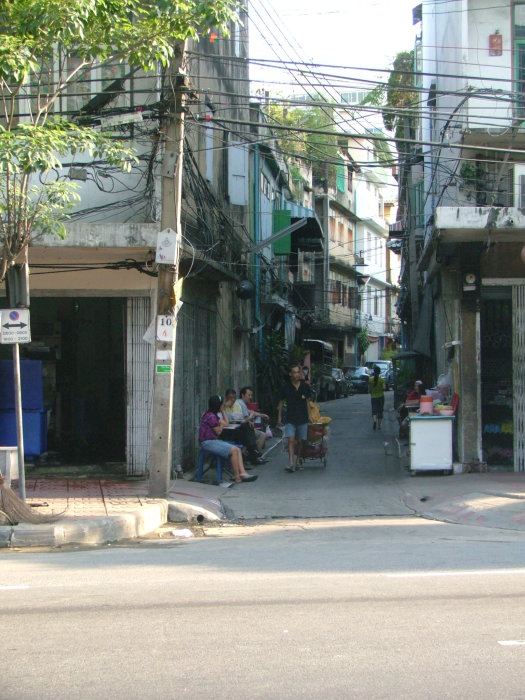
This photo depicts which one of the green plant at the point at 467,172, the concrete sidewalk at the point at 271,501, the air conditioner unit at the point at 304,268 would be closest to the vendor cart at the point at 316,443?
the concrete sidewalk at the point at 271,501

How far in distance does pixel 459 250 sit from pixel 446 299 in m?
1.55

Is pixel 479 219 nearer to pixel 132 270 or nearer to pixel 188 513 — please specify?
pixel 132 270

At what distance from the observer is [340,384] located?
42.8m

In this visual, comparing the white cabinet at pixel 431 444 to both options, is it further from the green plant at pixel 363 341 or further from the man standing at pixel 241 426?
the green plant at pixel 363 341

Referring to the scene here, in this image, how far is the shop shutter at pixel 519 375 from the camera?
15.1m

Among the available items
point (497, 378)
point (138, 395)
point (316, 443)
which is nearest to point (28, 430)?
point (138, 395)

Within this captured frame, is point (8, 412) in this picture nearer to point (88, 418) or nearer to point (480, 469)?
point (88, 418)

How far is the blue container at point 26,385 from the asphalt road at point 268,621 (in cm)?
550

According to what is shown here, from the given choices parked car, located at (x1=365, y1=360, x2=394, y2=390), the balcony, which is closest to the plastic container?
the balcony

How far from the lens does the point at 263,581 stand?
24.1 feet

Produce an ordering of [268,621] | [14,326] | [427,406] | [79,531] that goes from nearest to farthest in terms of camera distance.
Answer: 1. [268,621]
2. [79,531]
3. [14,326]
4. [427,406]

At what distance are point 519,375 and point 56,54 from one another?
371 inches

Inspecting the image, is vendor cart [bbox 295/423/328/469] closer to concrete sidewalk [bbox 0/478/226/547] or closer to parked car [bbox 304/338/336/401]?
concrete sidewalk [bbox 0/478/226/547]

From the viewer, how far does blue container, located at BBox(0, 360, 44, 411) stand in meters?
14.5
